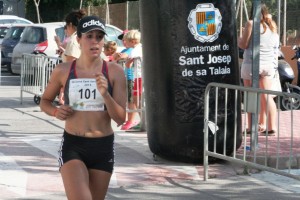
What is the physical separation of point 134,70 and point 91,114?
6.92m

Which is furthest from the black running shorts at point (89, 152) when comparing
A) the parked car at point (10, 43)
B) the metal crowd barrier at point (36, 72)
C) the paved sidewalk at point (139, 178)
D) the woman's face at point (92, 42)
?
the parked car at point (10, 43)

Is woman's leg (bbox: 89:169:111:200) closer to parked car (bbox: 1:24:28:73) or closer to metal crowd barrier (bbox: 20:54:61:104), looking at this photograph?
metal crowd barrier (bbox: 20:54:61:104)

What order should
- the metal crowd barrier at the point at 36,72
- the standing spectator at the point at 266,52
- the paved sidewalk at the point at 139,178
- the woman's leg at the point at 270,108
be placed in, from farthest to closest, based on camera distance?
1. the metal crowd barrier at the point at 36,72
2. the standing spectator at the point at 266,52
3. the woman's leg at the point at 270,108
4. the paved sidewalk at the point at 139,178

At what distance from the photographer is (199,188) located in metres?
8.41

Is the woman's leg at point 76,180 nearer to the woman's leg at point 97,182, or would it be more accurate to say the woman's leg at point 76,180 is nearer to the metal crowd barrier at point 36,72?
the woman's leg at point 97,182

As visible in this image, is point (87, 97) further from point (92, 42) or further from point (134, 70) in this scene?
point (134, 70)

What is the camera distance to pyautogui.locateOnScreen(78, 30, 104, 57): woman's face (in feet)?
18.6

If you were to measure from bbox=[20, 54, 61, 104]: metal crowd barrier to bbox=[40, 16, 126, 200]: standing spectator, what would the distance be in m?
9.27

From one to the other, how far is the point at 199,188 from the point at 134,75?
4.47 metres

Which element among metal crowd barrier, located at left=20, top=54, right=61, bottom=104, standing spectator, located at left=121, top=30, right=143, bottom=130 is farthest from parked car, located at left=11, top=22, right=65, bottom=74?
standing spectator, located at left=121, top=30, right=143, bottom=130

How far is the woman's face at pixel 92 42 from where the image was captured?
5.68 m

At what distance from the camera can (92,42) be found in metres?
5.68

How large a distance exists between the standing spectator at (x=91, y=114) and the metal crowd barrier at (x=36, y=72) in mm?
9270

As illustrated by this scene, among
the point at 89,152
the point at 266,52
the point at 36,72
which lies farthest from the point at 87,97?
the point at 36,72
